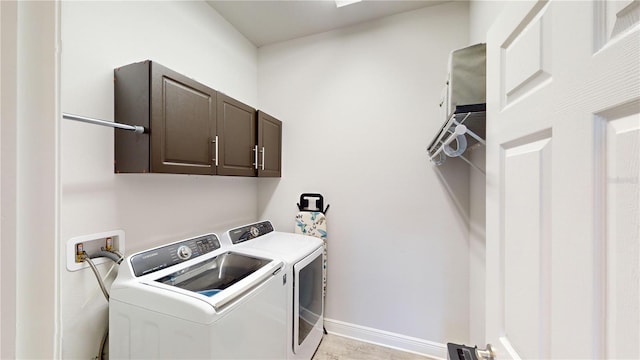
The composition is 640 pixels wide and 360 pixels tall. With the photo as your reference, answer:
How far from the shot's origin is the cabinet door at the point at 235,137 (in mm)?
1652

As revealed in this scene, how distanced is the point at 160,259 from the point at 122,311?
268 mm

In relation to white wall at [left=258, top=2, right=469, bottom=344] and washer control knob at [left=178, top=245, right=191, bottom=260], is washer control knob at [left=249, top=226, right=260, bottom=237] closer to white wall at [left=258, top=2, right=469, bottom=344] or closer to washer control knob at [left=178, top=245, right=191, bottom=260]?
white wall at [left=258, top=2, right=469, bottom=344]

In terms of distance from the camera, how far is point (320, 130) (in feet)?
7.53

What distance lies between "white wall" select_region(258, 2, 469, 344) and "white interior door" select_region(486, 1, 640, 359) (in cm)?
126

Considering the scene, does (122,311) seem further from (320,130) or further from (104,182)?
(320,130)

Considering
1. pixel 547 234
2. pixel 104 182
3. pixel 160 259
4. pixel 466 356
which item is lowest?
pixel 466 356

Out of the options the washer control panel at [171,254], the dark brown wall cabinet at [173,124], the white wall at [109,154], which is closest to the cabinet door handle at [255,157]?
the dark brown wall cabinet at [173,124]

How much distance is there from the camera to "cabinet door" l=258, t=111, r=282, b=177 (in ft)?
6.77

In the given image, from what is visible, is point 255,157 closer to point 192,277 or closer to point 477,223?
point 192,277

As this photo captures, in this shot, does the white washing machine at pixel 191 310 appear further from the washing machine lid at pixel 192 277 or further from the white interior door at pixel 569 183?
the white interior door at pixel 569 183

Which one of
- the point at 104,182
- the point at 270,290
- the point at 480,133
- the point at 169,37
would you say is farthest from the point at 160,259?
the point at 480,133

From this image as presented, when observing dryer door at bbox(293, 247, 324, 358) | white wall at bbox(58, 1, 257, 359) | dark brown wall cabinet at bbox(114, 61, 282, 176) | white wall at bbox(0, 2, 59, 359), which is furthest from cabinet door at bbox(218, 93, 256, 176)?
white wall at bbox(0, 2, 59, 359)

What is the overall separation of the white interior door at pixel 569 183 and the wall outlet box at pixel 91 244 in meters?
1.77

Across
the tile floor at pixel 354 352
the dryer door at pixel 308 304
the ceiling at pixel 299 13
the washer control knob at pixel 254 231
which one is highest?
the ceiling at pixel 299 13
